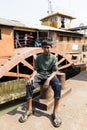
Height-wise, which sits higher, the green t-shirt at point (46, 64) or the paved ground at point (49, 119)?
the green t-shirt at point (46, 64)

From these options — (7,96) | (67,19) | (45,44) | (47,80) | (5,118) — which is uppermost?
(67,19)

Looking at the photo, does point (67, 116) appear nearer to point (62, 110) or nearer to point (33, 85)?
point (62, 110)

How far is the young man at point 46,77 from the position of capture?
3.69 meters

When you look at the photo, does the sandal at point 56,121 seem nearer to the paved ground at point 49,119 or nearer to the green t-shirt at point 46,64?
the paved ground at point 49,119

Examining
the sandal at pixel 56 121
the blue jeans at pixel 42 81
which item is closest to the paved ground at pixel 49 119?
the sandal at pixel 56 121

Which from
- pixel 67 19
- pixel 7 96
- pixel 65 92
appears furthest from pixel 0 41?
pixel 67 19

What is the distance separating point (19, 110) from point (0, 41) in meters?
8.75

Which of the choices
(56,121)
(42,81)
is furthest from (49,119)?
(42,81)

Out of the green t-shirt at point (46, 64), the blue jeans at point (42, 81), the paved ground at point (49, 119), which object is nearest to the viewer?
the paved ground at point (49, 119)

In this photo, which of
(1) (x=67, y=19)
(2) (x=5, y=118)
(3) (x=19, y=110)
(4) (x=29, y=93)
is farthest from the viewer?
(1) (x=67, y=19)

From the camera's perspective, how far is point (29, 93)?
3.67 meters

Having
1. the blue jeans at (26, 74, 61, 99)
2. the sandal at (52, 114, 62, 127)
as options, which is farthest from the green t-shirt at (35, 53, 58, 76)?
the sandal at (52, 114, 62, 127)

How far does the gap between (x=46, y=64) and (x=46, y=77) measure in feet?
0.98

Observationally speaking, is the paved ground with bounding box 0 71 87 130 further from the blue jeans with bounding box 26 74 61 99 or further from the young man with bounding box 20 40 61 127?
the blue jeans with bounding box 26 74 61 99
